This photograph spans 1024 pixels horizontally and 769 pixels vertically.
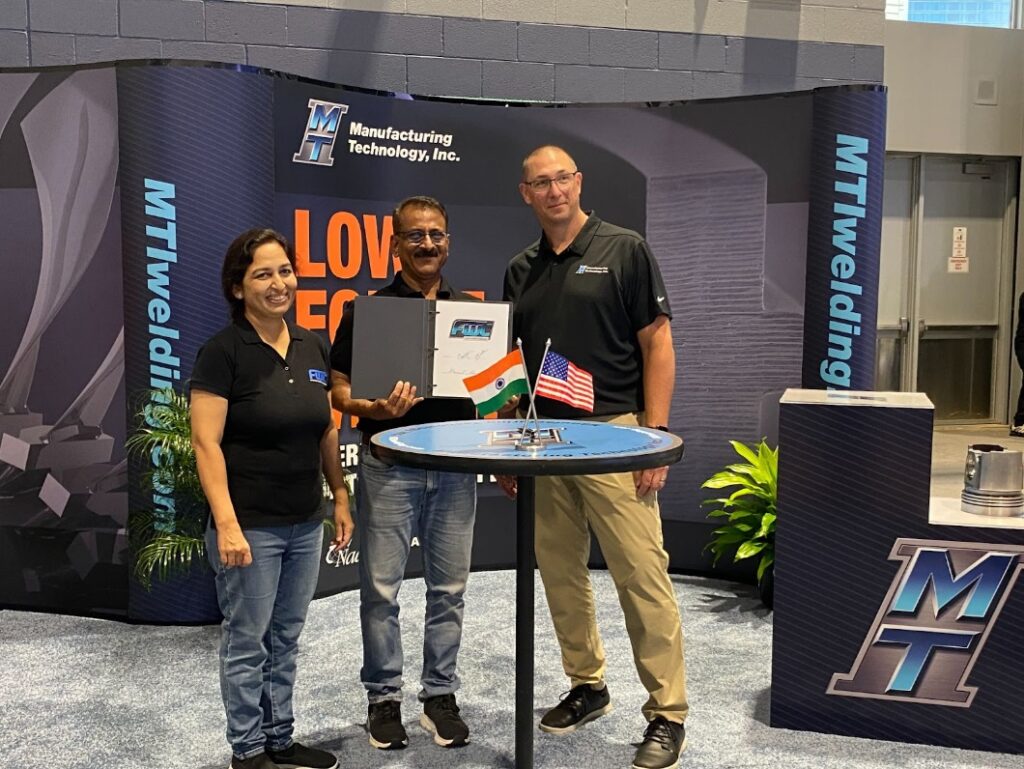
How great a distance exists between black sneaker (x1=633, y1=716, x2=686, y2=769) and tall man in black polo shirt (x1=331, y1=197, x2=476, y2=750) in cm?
49

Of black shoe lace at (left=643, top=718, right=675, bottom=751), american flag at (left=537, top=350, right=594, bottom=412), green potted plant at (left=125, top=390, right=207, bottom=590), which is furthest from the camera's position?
green potted plant at (left=125, top=390, right=207, bottom=590)

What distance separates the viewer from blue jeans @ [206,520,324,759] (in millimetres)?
2455

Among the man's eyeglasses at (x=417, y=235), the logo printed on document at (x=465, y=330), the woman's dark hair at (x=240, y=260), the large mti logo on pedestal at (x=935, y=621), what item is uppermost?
the man's eyeglasses at (x=417, y=235)

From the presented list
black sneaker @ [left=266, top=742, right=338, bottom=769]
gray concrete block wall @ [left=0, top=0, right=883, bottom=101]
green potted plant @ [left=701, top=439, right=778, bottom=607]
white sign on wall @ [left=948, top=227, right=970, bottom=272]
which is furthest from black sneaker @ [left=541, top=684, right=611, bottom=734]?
white sign on wall @ [left=948, top=227, right=970, bottom=272]

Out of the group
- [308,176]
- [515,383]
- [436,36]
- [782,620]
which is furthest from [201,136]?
[782,620]

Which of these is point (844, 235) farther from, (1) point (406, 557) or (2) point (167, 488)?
(2) point (167, 488)

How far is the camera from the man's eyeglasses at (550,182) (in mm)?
2785

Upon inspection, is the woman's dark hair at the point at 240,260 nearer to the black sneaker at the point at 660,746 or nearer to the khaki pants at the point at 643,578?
the khaki pants at the point at 643,578

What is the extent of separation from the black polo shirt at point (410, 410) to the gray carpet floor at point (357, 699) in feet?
2.87

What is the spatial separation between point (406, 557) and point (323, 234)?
68.0 inches

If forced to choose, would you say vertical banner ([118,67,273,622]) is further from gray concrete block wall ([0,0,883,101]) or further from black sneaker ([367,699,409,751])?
black sneaker ([367,699,409,751])

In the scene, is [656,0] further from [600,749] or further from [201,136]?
[600,749]

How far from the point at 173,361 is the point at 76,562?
91 centimetres

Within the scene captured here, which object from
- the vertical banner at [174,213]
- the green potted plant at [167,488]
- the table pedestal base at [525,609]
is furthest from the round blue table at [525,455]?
the vertical banner at [174,213]
